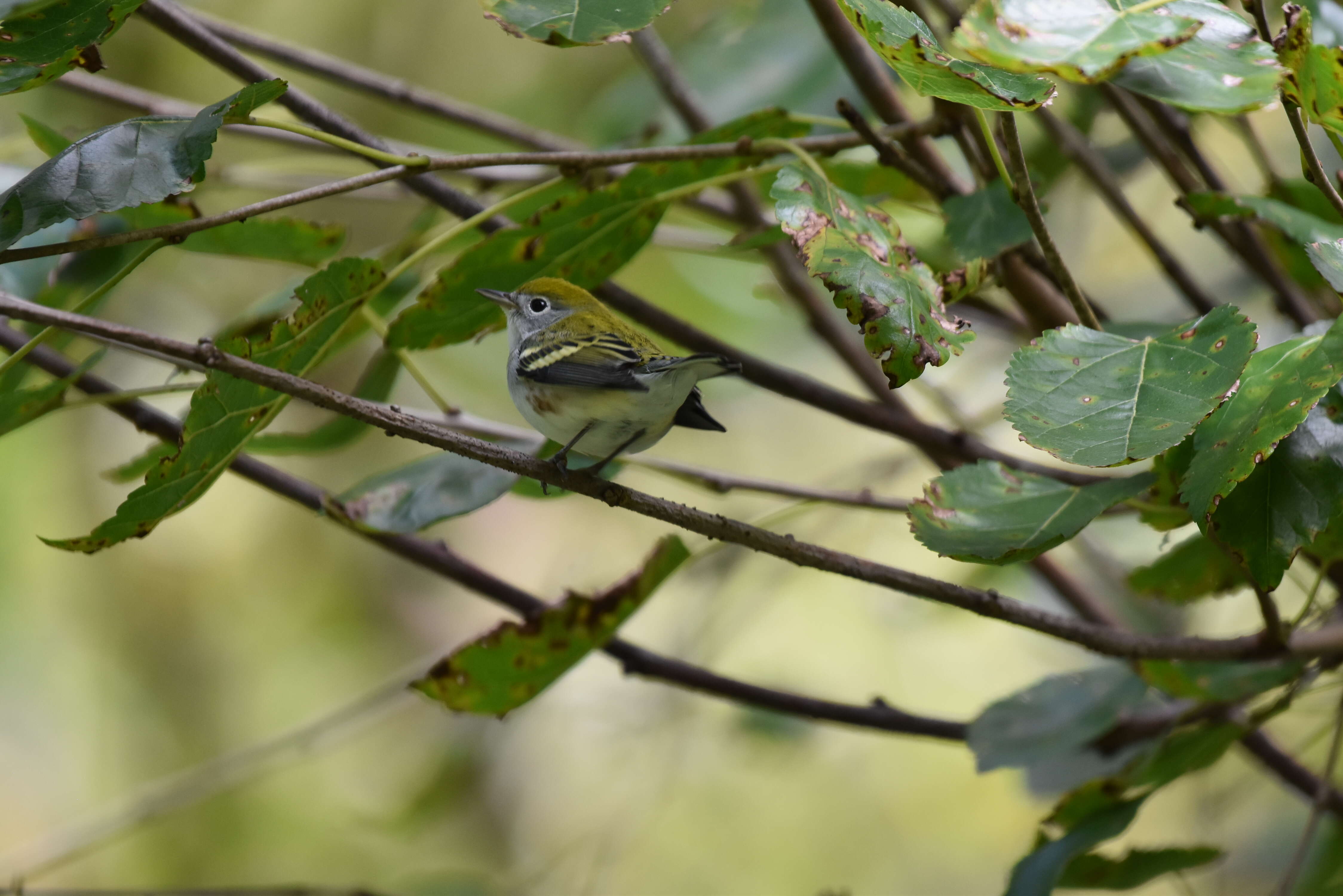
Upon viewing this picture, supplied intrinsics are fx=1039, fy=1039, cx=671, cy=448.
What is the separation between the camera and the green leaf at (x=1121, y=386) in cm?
61

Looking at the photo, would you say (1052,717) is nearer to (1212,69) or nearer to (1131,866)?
(1131,866)

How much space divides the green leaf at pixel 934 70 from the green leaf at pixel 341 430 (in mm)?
610

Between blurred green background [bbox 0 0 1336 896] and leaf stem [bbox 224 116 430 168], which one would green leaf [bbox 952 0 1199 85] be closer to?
leaf stem [bbox 224 116 430 168]

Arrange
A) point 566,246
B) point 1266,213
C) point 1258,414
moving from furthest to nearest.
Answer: point 566,246 < point 1266,213 < point 1258,414

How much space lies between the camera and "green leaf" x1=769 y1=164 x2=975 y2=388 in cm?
66

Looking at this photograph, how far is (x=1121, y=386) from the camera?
67cm

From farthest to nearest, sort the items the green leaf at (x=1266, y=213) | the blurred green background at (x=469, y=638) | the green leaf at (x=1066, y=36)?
the blurred green background at (x=469, y=638) < the green leaf at (x=1266, y=213) < the green leaf at (x=1066, y=36)

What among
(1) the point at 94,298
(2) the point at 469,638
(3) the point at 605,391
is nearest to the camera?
(1) the point at 94,298

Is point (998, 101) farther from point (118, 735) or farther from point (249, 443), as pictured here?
point (118, 735)

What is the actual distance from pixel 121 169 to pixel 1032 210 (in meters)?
0.63

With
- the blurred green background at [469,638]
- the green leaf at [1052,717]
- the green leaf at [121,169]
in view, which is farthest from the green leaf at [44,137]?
the blurred green background at [469,638]

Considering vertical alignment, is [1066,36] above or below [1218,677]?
above

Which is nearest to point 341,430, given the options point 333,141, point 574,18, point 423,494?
point 423,494

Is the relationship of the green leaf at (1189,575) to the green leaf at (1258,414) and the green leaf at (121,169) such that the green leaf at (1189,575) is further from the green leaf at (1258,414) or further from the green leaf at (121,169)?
the green leaf at (121,169)
